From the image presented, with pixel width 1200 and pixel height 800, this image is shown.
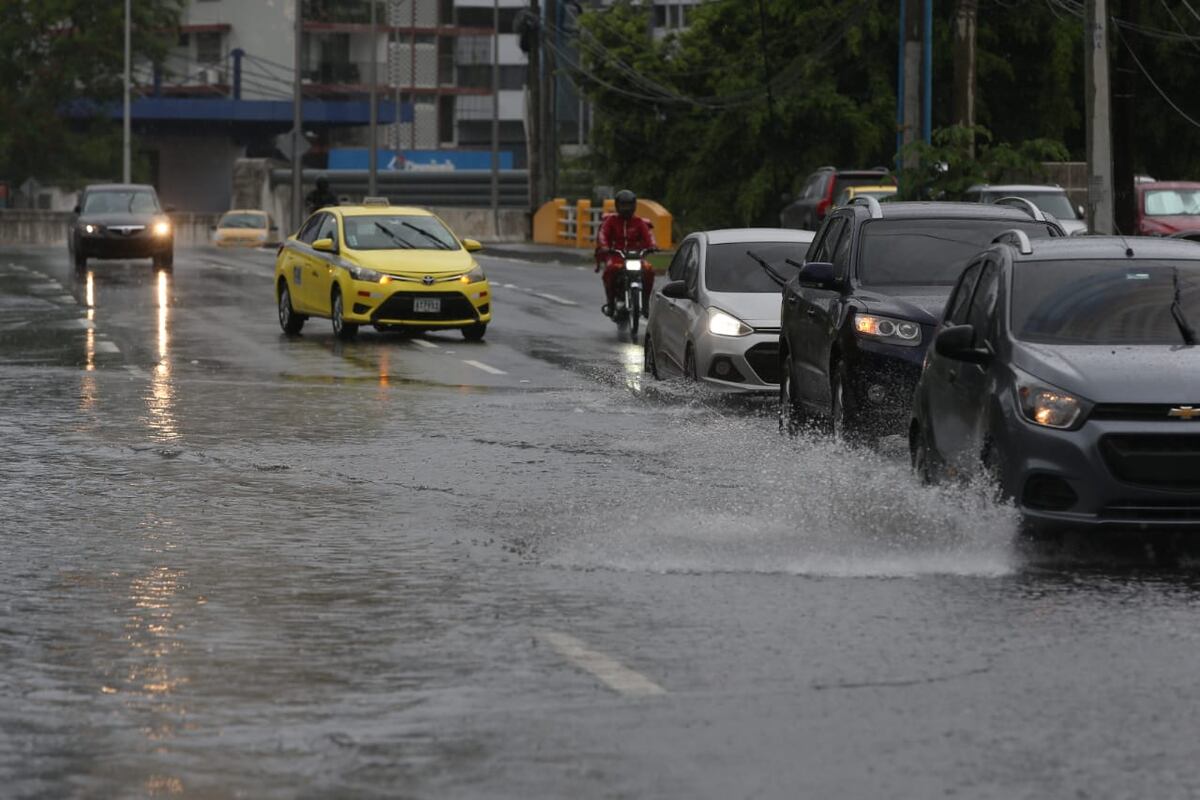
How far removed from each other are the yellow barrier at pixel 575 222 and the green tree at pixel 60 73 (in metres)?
30.6

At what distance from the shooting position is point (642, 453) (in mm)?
16219

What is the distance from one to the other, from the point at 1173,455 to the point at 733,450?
5467 mm

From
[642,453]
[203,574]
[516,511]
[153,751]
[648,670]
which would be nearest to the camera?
[153,751]

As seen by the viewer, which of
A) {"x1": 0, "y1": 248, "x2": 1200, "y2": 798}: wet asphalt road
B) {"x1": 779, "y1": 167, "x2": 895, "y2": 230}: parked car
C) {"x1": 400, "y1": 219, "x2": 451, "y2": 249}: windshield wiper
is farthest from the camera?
{"x1": 779, "y1": 167, "x2": 895, "y2": 230}: parked car

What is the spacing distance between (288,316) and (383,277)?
208 cm

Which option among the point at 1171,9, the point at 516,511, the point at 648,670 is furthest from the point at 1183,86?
the point at 648,670

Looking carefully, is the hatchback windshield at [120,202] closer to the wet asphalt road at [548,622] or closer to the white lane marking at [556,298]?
the white lane marking at [556,298]

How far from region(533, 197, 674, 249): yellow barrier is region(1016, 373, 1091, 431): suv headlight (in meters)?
48.2

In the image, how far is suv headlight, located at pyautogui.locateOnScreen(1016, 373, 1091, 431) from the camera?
37.2 feet

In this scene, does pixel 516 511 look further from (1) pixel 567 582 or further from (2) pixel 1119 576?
(2) pixel 1119 576

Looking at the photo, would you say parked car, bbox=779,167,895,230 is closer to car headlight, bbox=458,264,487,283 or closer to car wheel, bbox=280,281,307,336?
car wheel, bbox=280,281,307,336

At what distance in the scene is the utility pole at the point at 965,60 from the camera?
38.1m

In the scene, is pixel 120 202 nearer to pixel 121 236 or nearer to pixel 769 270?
pixel 121 236

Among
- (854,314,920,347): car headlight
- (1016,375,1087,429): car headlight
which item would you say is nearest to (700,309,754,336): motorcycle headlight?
(854,314,920,347): car headlight
